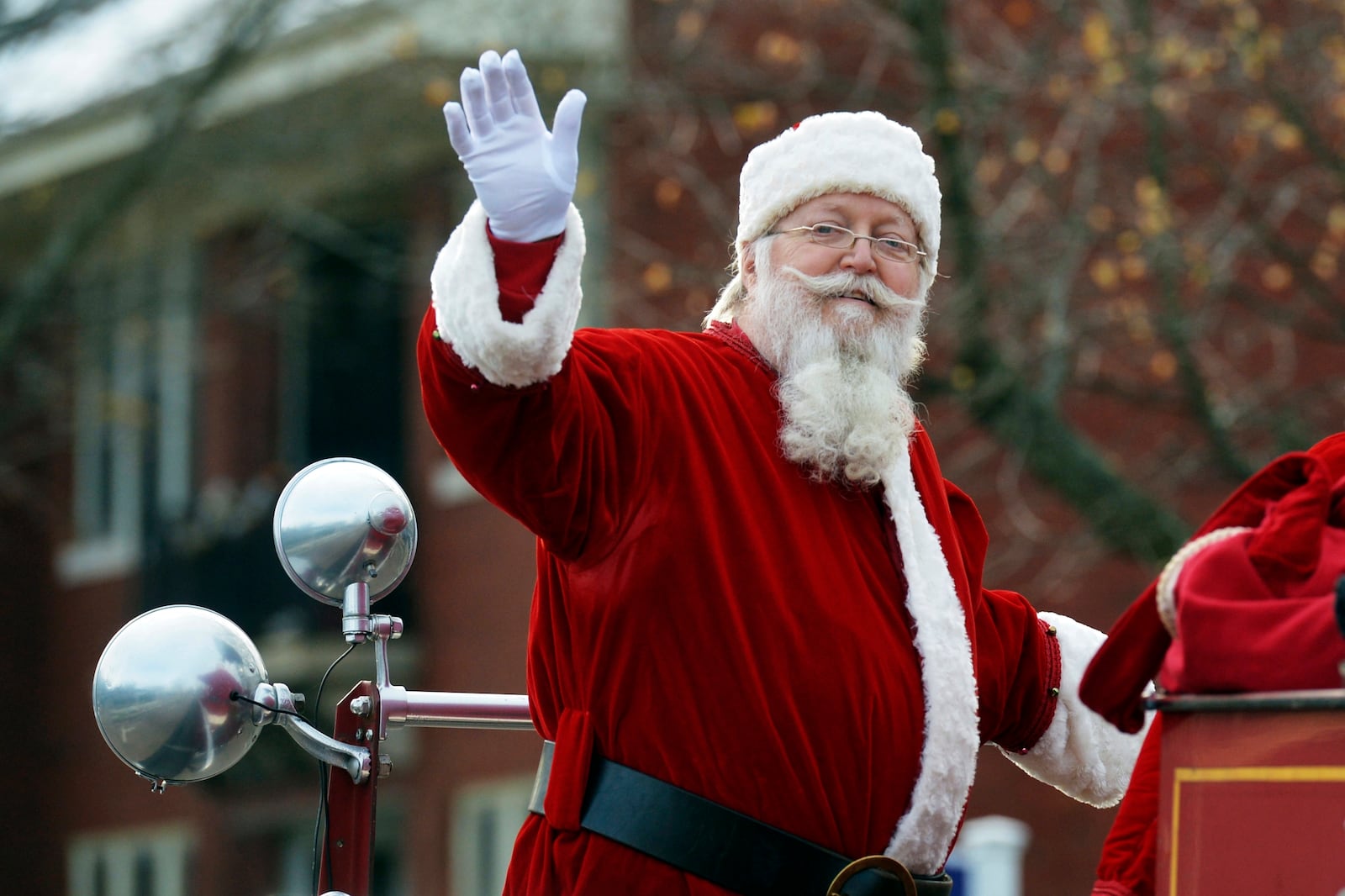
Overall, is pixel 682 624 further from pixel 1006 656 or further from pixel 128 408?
pixel 128 408

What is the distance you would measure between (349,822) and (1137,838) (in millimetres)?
1279

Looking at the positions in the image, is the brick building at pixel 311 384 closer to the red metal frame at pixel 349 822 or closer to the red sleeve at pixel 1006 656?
the red sleeve at pixel 1006 656

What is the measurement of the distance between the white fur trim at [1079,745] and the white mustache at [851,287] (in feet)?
2.39

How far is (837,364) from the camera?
3643 mm

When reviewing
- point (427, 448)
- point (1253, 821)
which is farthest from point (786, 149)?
point (427, 448)

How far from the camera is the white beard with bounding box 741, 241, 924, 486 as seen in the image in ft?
11.6

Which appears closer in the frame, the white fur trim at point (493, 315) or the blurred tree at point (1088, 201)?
the white fur trim at point (493, 315)

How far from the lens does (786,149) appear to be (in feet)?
12.8

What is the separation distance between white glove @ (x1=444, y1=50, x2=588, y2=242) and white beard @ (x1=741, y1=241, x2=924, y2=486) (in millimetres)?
711

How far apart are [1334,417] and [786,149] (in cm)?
616

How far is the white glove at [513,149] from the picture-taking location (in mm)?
3012

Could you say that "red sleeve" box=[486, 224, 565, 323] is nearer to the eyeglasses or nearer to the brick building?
the eyeglasses

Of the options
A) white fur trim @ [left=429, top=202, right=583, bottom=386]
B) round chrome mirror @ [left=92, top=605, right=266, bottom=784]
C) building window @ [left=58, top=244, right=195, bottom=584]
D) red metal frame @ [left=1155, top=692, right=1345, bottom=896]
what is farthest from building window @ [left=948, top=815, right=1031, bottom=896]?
building window @ [left=58, top=244, right=195, bottom=584]

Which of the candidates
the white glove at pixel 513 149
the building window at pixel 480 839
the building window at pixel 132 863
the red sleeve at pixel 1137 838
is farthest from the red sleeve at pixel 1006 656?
the building window at pixel 132 863
